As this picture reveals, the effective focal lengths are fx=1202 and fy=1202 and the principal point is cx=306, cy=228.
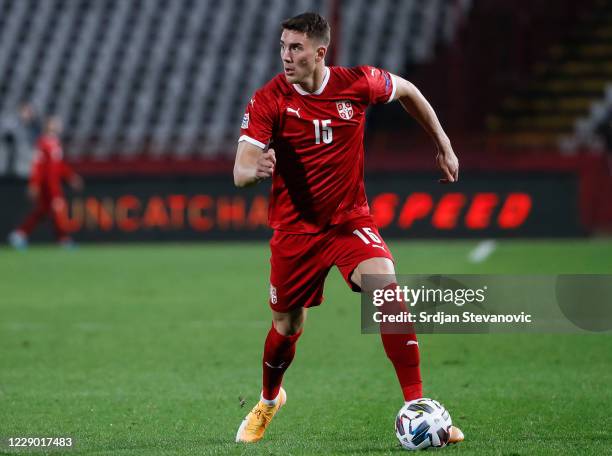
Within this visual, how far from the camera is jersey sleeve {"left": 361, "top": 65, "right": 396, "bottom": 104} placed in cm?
544

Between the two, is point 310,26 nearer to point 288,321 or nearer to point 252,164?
point 252,164

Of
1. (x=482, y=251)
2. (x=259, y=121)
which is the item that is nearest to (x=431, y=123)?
(x=259, y=121)

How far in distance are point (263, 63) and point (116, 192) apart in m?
5.75

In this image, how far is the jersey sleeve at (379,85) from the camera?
5441mm

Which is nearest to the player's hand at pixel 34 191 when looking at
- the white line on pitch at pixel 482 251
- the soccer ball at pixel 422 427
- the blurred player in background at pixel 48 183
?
the blurred player in background at pixel 48 183

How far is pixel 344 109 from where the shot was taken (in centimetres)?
535

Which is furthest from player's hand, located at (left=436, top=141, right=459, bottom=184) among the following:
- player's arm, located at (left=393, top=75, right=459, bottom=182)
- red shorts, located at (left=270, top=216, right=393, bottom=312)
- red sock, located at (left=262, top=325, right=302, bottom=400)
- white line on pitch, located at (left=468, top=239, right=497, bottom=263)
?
white line on pitch, located at (left=468, top=239, right=497, bottom=263)

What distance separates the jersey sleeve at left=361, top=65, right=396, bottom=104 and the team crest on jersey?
0.44ft

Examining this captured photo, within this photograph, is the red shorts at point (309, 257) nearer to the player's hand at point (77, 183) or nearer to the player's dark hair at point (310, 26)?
the player's dark hair at point (310, 26)

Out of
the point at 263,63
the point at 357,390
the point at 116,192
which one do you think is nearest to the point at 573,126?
the point at 263,63

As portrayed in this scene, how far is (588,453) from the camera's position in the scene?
468cm

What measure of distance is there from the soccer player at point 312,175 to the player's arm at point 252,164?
177mm

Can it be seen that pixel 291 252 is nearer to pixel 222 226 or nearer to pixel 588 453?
pixel 588 453

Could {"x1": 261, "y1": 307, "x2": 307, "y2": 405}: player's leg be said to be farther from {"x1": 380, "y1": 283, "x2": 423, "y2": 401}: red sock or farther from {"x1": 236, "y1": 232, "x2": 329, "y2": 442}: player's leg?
{"x1": 380, "y1": 283, "x2": 423, "y2": 401}: red sock
